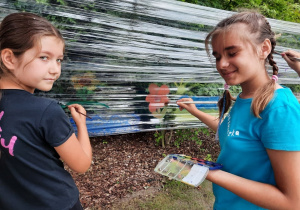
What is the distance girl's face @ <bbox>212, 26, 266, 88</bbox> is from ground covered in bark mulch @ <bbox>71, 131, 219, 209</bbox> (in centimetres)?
203

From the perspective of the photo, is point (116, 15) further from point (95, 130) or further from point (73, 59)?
point (95, 130)

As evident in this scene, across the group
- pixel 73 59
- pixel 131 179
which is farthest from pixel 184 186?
pixel 73 59

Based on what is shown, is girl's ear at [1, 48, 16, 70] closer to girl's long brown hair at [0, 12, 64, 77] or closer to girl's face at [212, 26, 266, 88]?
girl's long brown hair at [0, 12, 64, 77]

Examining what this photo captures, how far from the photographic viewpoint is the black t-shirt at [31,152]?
0.94 m

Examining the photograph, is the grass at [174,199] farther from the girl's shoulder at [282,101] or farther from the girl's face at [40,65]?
the girl's shoulder at [282,101]

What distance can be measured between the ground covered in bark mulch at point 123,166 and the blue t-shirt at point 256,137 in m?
1.65

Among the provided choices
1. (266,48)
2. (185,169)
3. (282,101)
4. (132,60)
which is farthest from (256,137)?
(132,60)

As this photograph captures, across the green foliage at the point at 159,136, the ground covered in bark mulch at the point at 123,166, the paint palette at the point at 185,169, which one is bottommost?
the ground covered in bark mulch at the point at 123,166

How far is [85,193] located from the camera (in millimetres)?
2471

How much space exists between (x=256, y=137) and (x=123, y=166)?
224cm

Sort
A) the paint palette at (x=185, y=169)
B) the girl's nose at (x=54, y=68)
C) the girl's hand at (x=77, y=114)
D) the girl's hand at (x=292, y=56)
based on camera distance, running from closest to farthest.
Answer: the paint palette at (x=185, y=169)
the girl's nose at (x=54, y=68)
the girl's hand at (x=77, y=114)
the girl's hand at (x=292, y=56)

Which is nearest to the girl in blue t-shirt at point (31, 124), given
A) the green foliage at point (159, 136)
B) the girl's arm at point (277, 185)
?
the girl's arm at point (277, 185)

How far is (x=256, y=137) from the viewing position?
0.95 m

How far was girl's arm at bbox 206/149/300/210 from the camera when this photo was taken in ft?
2.77
